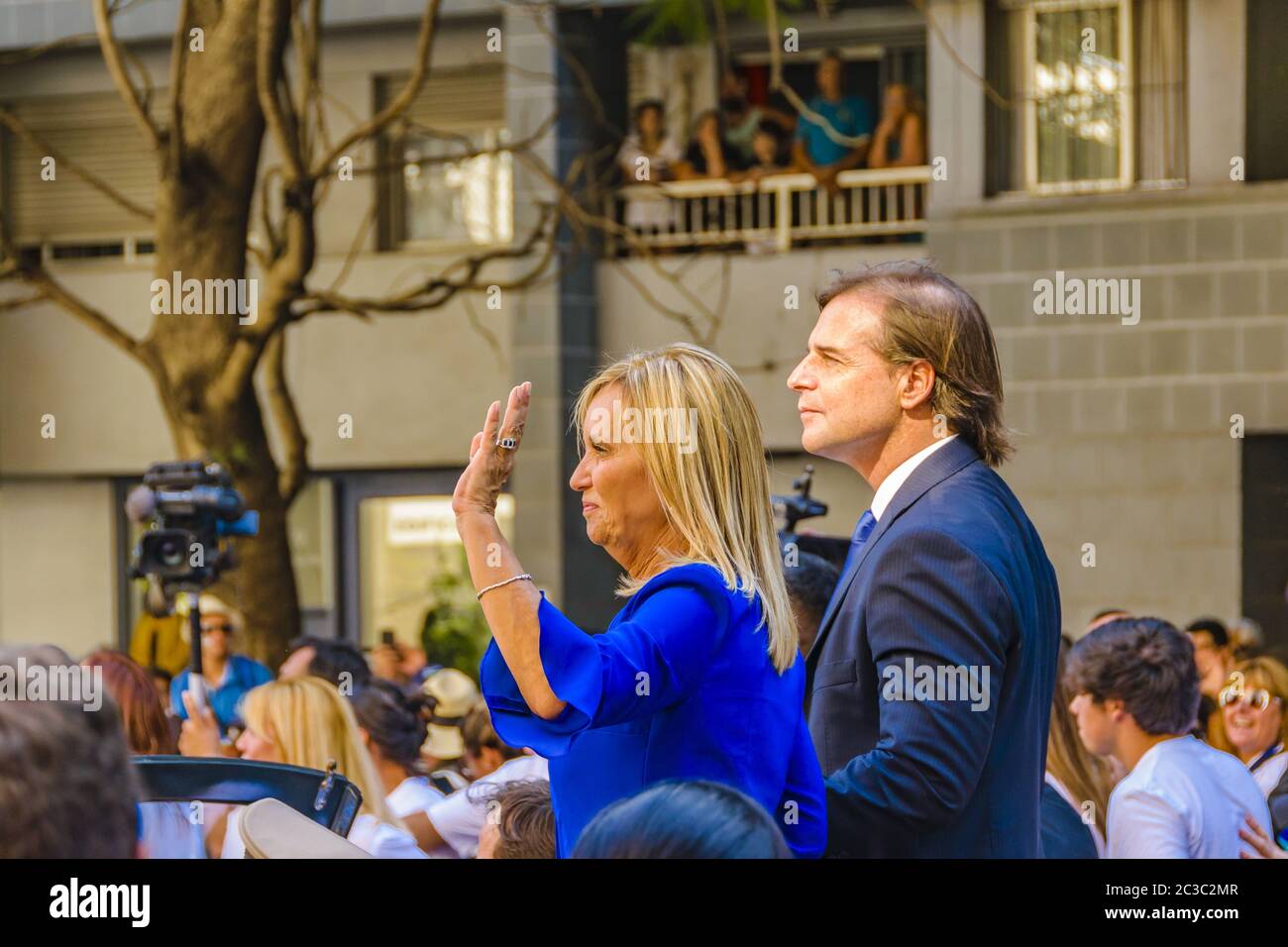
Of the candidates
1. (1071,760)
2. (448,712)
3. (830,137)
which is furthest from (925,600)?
(830,137)

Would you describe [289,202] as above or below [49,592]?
above

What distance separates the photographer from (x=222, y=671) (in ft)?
18.8

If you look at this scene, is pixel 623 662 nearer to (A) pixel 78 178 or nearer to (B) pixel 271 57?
(B) pixel 271 57

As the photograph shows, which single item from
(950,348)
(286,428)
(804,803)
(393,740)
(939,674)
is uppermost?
(950,348)

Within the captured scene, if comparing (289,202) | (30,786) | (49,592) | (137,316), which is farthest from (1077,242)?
(30,786)

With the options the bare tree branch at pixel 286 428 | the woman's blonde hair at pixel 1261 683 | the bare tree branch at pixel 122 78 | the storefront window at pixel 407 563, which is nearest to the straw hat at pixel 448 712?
the bare tree branch at pixel 286 428

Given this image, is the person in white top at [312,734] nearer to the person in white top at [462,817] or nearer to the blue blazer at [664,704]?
the person in white top at [462,817]

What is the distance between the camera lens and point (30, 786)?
1.48 meters

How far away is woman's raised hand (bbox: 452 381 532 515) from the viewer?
1.96m

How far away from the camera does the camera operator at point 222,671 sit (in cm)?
516

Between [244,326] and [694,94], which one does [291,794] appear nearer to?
[244,326]

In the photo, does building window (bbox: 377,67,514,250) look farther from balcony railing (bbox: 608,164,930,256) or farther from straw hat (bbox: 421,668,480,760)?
straw hat (bbox: 421,668,480,760)

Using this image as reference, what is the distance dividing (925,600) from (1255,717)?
112 inches
